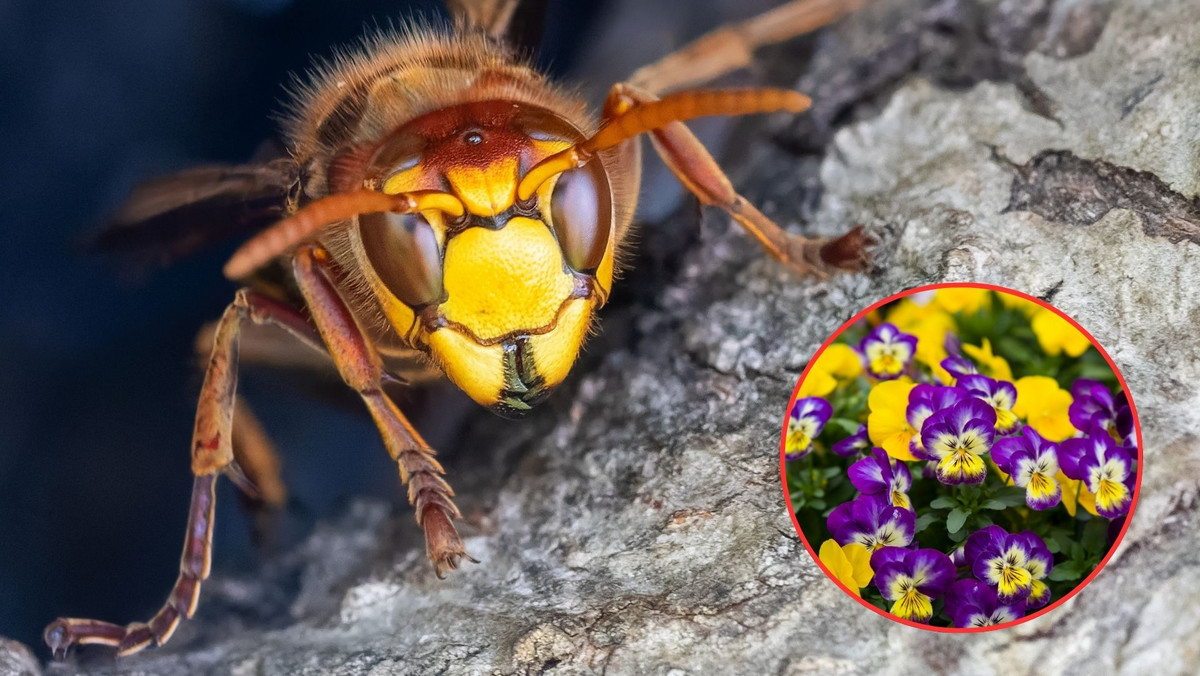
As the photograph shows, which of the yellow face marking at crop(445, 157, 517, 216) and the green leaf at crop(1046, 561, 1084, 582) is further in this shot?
the yellow face marking at crop(445, 157, 517, 216)

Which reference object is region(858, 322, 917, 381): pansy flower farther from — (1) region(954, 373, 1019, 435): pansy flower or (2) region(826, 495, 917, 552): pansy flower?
(2) region(826, 495, 917, 552): pansy flower

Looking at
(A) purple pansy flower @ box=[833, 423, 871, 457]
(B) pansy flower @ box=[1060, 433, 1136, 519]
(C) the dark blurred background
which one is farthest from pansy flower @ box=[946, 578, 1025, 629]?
(C) the dark blurred background

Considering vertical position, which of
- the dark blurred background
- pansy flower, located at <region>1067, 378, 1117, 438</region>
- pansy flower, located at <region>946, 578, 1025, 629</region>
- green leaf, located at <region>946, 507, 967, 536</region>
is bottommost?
pansy flower, located at <region>946, 578, 1025, 629</region>

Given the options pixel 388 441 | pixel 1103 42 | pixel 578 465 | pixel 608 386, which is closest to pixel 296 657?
pixel 388 441

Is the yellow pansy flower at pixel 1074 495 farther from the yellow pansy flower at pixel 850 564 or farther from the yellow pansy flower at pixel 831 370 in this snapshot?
the yellow pansy flower at pixel 831 370

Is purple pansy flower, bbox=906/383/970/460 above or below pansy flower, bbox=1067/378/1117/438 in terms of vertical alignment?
above

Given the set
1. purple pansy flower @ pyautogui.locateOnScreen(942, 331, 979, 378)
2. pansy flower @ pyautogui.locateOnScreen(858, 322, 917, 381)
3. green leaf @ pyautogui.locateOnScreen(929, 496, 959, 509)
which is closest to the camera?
green leaf @ pyautogui.locateOnScreen(929, 496, 959, 509)
